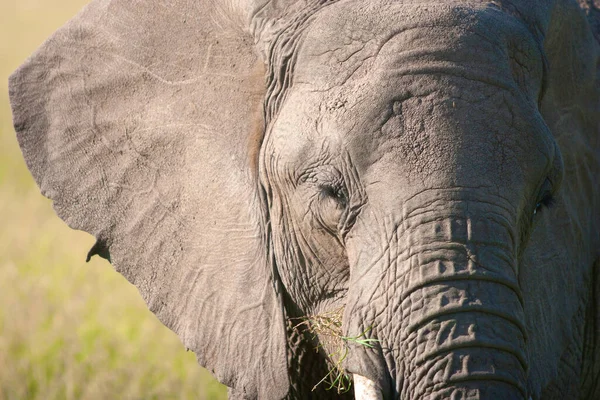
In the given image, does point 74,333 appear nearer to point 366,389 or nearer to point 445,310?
point 366,389

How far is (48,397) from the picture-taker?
500 cm

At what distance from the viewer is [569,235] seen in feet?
10.5

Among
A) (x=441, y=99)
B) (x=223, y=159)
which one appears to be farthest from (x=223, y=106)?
(x=441, y=99)

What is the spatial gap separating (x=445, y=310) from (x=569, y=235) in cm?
97

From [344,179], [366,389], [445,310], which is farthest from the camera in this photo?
[344,179]

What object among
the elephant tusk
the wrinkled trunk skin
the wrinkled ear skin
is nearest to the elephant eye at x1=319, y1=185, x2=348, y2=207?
the wrinkled trunk skin

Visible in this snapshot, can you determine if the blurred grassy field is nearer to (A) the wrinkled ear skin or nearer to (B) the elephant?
(B) the elephant

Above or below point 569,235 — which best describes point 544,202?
below

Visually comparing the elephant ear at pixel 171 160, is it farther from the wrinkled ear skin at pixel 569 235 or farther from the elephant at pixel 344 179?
the wrinkled ear skin at pixel 569 235

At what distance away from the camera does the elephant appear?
2.44 meters

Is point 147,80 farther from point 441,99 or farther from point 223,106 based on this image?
point 441,99

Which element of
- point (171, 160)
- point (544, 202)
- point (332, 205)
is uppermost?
point (171, 160)

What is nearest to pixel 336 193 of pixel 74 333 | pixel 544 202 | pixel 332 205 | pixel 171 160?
pixel 332 205

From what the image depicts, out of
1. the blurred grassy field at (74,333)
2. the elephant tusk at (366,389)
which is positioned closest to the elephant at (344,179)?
the elephant tusk at (366,389)
